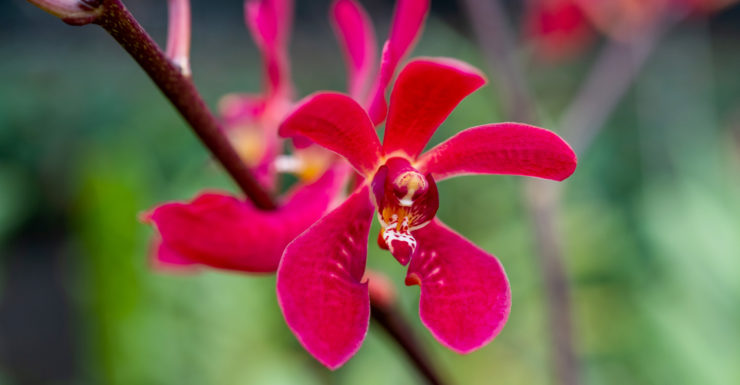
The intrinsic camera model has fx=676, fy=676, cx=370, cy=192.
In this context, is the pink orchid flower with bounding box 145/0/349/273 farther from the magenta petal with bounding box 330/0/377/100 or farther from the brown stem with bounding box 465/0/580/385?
the brown stem with bounding box 465/0/580/385

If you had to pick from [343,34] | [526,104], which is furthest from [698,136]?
[343,34]

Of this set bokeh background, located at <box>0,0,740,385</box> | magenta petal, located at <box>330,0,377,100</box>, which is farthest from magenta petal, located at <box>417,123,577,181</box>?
bokeh background, located at <box>0,0,740,385</box>

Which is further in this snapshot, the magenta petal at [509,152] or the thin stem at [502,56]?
the thin stem at [502,56]

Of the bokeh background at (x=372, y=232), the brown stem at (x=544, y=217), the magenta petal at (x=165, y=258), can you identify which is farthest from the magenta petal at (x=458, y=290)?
the bokeh background at (x=372, y=232)

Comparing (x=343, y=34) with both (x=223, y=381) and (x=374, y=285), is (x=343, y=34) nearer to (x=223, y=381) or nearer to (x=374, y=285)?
(x=374, y=285)

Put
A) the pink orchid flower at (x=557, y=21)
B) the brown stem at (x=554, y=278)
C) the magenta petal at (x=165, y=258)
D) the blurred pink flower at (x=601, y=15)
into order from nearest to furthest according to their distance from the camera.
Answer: the magenta petal at (x=165, y=258) < the brown stem at (x=554, y=278) < the blurred pink flower at (x=601, y=15) < the pink orchid flower at (x=557, y=21)

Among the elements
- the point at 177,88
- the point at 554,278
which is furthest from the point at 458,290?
the point at 554,278

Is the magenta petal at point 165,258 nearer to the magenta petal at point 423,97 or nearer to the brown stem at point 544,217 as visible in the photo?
the magenta petal at point 423,97
